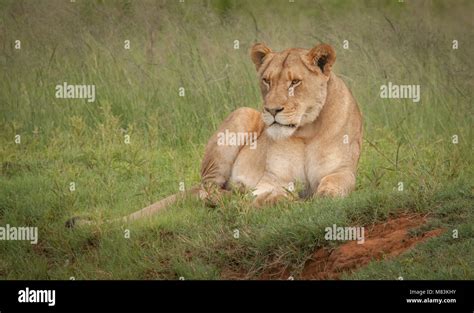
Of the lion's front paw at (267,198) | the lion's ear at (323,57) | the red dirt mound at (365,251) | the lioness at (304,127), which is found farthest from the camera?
the lion's ear at (323,57)

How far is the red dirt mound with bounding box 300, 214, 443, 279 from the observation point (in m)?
7.53

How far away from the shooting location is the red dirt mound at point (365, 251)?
7.53 meters

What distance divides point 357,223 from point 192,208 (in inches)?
65.8

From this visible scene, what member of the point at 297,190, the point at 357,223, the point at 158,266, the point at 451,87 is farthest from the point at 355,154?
the point at 451,87

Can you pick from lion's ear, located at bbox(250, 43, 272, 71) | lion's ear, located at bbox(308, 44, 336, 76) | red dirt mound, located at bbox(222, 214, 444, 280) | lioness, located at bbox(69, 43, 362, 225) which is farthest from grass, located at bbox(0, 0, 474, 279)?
lion's ear, located at bbox(250, 43, 272, 71)

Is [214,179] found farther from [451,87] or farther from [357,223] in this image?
[451,87]

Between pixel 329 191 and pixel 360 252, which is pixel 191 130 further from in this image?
pixel 360 252

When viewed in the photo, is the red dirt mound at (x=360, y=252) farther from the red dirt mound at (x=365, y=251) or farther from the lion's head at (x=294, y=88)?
the lion's head at (x=294, y=88)

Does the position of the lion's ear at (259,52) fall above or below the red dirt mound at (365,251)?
above

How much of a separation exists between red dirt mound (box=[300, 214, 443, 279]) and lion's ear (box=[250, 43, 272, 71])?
2232 millimetres

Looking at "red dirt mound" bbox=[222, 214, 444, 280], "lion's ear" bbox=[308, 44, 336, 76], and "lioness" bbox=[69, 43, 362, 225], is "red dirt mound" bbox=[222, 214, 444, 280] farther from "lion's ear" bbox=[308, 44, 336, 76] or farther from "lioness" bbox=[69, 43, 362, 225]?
"lion's ear" bbox=[308, 44, 336, 76]

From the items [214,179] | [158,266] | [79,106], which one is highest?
[79,106]

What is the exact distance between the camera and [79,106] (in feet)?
39.8

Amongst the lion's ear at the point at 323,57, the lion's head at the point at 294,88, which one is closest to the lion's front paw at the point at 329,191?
the lion's head at the point at 294,88
